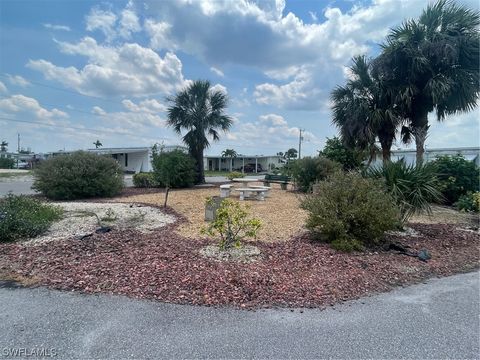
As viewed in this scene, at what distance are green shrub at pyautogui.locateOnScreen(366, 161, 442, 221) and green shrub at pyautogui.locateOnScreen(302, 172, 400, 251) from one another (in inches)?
28.0

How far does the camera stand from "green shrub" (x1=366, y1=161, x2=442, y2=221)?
607 cm

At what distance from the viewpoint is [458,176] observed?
11117 mm

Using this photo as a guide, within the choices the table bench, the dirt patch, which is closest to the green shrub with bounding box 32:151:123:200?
the dirt patch

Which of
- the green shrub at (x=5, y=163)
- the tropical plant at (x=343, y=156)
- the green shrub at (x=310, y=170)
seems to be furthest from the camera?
the green shrub at (x=5, y=163)

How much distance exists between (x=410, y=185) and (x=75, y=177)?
34.7ft

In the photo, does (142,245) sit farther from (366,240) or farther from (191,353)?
(366,240)

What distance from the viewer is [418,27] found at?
11.7 metres

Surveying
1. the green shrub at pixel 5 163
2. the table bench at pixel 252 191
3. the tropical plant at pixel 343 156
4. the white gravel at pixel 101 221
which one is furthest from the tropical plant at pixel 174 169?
the green shrub at pixel 5 163

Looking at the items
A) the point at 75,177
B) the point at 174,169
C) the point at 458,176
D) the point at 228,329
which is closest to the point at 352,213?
the point at 228,329

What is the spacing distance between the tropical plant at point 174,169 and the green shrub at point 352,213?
1050cm

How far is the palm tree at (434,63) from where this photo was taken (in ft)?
36.0

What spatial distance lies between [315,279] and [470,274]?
2405mm

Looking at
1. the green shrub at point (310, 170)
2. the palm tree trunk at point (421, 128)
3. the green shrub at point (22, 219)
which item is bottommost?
the green shrub at point (22, 219)

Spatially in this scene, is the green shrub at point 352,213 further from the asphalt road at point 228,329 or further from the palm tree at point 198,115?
the palm tree at point 198,115
